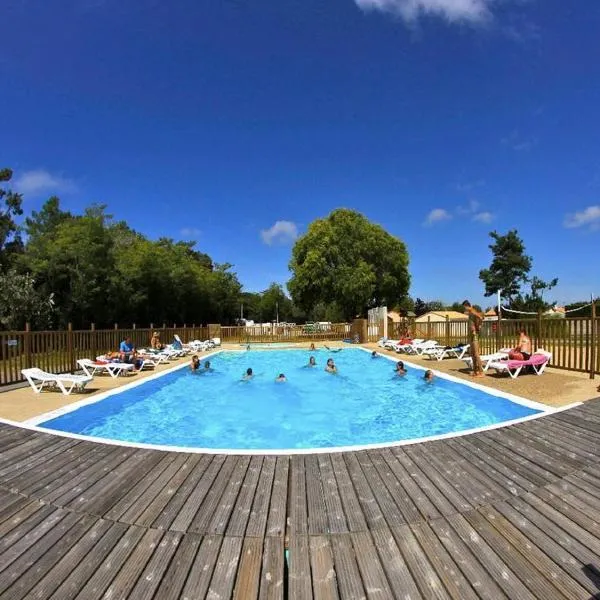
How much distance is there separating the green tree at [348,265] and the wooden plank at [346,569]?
30704mm

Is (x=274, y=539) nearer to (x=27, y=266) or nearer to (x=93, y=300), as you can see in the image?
(x=93, y=300)

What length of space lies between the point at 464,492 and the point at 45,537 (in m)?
3.51

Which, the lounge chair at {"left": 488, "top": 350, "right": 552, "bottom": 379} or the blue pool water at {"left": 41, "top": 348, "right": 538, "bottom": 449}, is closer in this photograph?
the blue pool water at {"left": 41, "top": 348, "right": 538, "bottom": 449}

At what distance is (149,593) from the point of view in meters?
2.57

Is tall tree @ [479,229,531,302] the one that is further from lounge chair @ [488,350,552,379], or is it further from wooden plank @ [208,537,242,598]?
wooden plank @ [208,537,242,598]

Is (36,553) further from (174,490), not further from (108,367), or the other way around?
(108,367)

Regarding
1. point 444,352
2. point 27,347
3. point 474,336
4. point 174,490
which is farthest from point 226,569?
point 444,352

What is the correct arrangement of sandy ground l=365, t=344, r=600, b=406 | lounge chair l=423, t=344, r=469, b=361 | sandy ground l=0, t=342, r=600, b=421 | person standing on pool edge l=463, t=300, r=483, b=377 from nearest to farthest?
sandy ground l=0, t=342, r=600, b=421, sandy ground l=365, t=344, r=600, b=406, person standing on pool edge l=463, t=300, r=483, b=377, lounge chair l=423, t=344, r=469, b=361

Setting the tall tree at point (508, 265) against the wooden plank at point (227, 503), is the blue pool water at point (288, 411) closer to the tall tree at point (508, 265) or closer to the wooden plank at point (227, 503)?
the wooden plank at point (227, 503)

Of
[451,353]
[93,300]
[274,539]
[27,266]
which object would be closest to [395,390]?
[451,353]

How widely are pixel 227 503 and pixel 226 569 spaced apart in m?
0.86

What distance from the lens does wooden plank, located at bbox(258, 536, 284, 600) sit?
2.57m

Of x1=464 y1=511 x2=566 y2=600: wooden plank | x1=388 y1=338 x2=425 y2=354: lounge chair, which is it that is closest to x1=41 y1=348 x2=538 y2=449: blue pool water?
x1=388 y1=338 x2=425 y2=354: lounge chair

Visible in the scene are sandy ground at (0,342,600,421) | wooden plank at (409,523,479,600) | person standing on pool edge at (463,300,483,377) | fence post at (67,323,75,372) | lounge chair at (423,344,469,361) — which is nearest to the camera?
wooden plank at (409,523,479,600)
